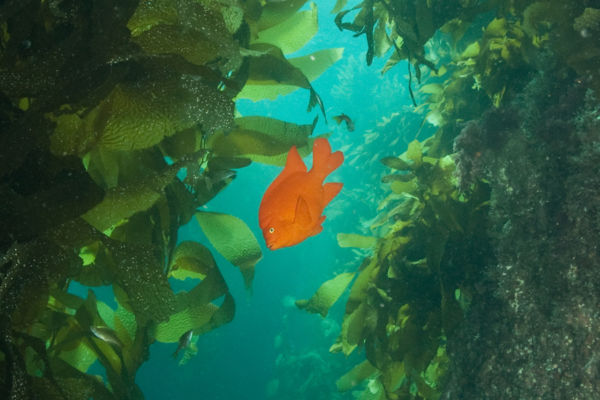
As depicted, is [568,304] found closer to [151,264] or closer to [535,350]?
[535,350]

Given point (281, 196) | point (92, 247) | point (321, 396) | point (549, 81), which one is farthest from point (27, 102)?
point (321, 396)

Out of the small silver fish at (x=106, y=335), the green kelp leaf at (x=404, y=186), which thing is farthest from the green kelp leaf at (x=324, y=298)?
the small silver fish at (x=106, y=335)

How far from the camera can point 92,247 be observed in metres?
1.32

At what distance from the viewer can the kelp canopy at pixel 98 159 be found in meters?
0.88

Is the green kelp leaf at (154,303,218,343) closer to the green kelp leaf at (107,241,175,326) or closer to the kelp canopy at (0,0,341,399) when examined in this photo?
the kelp canopy at (0,0,341,399)

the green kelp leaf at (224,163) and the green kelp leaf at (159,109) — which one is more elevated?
the green kelp leaf at (159,109)

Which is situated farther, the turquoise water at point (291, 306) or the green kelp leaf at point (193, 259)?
the turquoise water at point (291, 306)

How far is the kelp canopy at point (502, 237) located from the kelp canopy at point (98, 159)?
4.69ft

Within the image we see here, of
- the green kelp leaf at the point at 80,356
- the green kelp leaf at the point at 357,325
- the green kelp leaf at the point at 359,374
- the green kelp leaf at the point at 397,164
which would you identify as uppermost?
the green kelp leaf at the point at 80,356

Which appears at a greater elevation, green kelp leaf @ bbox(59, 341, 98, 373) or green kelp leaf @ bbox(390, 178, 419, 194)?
green kelp leaf @ bbox(59, 341, 98, 373)

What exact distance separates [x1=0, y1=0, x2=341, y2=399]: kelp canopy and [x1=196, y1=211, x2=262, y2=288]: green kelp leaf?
0.13 m

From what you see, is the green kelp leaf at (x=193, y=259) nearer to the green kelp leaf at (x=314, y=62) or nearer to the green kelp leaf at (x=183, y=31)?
the green kelp leaf at (x=183, y=31)

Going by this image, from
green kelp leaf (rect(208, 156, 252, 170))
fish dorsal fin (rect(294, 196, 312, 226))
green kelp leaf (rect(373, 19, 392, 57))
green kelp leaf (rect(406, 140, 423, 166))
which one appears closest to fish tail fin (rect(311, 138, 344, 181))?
fish dorsal fin (rect(294, 196, 312, 226))

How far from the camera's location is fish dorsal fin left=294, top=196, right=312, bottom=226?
4.44 ft
